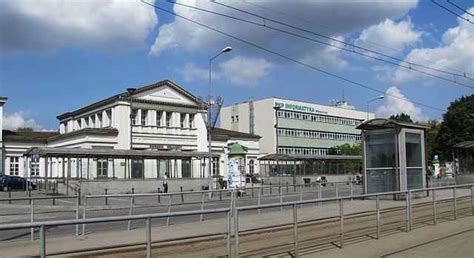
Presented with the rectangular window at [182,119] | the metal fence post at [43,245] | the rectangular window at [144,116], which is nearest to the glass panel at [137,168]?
the rectangular window at [144,116]

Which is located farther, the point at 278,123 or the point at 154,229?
the point at 278,123

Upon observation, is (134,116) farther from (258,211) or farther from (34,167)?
(258,211)

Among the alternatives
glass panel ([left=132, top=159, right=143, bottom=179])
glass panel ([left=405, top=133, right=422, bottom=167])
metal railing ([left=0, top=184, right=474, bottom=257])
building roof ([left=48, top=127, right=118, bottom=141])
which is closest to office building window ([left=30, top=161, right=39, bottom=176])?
building roof ([left=48, top=127, right=118, bottom=141])

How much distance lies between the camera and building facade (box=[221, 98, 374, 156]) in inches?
4124

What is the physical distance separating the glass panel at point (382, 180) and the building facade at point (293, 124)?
70.5 m

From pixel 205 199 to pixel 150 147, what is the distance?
47233 millimetres

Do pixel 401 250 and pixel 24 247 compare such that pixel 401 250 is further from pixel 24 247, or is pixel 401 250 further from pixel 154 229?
pixel 24 247

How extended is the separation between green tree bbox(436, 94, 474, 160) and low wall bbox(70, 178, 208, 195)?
45.5 m

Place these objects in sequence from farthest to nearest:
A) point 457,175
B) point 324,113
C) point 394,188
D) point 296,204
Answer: point 324,113 < point 457,175 < point 394,188 < point 296,204

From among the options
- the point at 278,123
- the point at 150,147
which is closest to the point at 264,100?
the point at 278,123

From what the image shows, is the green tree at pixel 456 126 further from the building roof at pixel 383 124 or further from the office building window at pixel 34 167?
the building roof at pixel 383 124

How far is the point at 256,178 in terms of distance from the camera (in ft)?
213

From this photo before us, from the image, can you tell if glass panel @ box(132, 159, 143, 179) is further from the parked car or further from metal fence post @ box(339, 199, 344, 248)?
metal fence post @ box(339, 199, 344, 248)

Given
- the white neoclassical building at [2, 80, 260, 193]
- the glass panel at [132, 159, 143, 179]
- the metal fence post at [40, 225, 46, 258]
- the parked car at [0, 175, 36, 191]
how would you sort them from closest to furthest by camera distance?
the metal fence post at [40, 225, 46, 258] < the parked car at [0, 175, 36, 191] < the glass panel at [132, 159, 143, 179] < the white neoclassical building at [2, 80, 260, 193]
